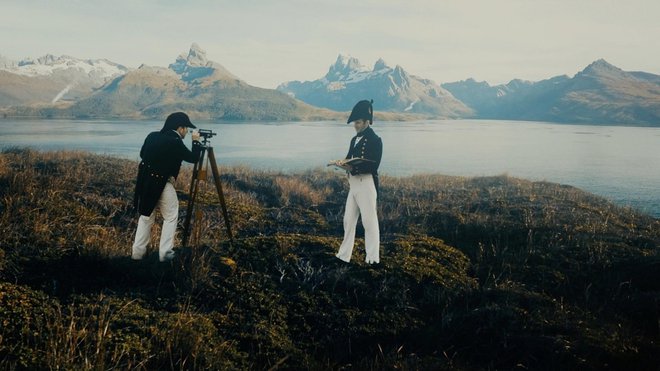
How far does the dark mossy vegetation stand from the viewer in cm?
477

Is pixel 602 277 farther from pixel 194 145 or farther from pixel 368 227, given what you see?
pixel 194 145

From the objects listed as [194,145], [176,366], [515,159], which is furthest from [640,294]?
[515,159]

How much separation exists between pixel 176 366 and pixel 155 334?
50cm

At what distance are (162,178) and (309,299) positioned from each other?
3038mm

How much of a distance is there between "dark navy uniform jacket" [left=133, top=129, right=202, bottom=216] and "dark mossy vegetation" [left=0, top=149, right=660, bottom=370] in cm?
103

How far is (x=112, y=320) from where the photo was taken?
491 cm

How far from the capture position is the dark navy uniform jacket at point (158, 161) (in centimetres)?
674

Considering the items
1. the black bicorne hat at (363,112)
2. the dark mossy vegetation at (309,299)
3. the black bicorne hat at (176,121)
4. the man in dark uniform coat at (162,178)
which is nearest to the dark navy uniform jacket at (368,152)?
the black bicorne hat at (363,112)

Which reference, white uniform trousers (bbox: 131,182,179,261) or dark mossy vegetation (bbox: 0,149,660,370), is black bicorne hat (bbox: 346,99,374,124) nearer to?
dark mossy vegetation (bbox: 0,149,660,370)

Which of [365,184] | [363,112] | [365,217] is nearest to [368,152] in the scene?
[365,184]

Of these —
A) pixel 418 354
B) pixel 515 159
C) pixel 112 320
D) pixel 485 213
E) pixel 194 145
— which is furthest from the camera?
pixel 515 159

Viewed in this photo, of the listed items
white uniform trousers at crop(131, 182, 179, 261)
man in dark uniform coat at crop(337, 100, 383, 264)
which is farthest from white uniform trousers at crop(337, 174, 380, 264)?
white uniform trousers at crop(131, 182, 179, 261)

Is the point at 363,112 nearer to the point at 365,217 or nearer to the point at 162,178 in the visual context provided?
the point at 365,217

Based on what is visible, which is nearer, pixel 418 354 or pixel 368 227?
pixel 418 354
